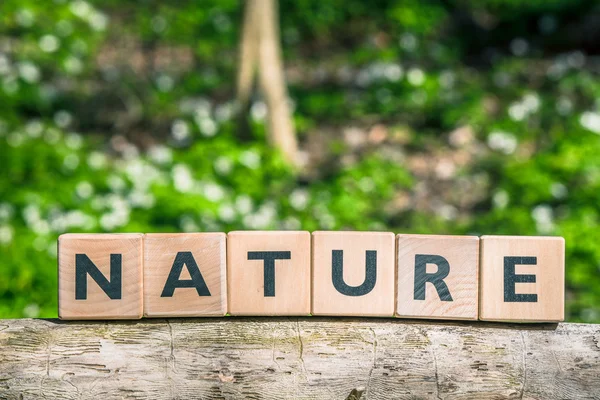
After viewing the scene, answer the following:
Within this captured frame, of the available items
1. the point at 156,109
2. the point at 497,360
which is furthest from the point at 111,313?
the point at 156,109

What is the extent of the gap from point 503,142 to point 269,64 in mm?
1637

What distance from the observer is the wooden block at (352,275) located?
5.39 ft

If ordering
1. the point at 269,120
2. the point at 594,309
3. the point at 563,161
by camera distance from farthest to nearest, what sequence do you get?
the point at 269,120
the point at 563,161
the point at 594,309

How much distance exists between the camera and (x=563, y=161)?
395 centimetres

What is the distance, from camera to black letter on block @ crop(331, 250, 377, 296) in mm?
1644

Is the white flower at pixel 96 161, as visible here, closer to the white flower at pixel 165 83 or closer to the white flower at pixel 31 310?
the white flower at pixel 165 83

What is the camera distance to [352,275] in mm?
1650

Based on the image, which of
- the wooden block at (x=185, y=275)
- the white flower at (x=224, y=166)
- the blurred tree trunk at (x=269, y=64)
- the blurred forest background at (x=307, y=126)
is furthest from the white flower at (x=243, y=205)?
the wooden block at (x=185, y=275)

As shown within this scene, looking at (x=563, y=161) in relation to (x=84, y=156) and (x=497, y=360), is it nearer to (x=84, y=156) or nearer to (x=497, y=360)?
(x=497, y=360)

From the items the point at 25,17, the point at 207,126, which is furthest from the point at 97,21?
the point at 207,126

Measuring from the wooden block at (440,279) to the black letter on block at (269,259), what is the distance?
0.29m

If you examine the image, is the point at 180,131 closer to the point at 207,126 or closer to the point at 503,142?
the point at 207,126

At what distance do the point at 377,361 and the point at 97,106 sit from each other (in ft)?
12.7

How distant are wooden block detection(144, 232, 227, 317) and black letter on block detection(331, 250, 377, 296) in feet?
0.92
